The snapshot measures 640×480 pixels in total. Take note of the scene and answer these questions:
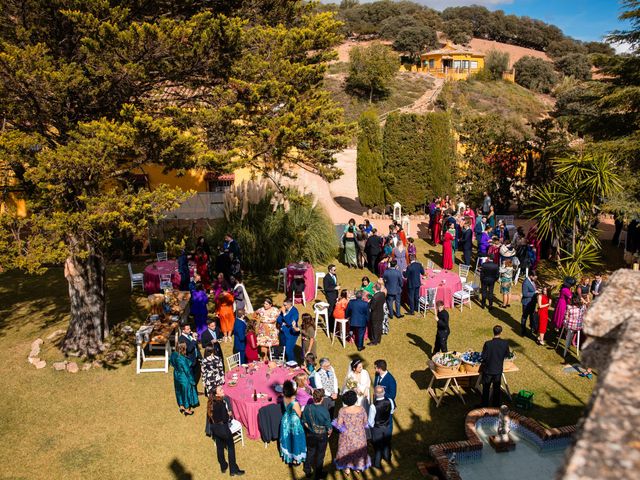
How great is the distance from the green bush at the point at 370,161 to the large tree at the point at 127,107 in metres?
13.4

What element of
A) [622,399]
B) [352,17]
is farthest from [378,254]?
[352,17]

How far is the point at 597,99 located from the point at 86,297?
18276 millimetres

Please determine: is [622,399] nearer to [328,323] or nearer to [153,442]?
[153,442]

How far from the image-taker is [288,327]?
10734mm

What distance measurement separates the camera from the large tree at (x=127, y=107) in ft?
29.8

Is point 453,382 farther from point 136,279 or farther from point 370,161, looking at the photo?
point 370,161

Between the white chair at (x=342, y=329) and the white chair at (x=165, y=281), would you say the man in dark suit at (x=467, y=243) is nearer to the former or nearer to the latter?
the white chair at (x=342, y=329)

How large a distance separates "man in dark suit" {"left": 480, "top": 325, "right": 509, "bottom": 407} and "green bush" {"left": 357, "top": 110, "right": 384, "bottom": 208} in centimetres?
1715

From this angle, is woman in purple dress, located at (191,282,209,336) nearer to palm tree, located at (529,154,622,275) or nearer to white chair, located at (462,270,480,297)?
white chair, located at (462,270,480,297)

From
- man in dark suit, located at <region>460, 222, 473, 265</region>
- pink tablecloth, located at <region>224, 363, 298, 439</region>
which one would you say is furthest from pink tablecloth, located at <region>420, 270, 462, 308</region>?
pink tablecloth, located at <region>224, 363, 298, 439</region>

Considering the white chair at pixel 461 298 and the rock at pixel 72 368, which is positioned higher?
the white chair at pixel 461 298

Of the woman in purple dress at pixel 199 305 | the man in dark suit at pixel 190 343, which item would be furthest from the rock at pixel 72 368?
the man in dark suit at pixel 190 343

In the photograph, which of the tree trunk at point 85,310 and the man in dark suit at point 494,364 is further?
the tree trunk at point 85,310

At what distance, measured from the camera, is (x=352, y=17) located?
106875 mm
